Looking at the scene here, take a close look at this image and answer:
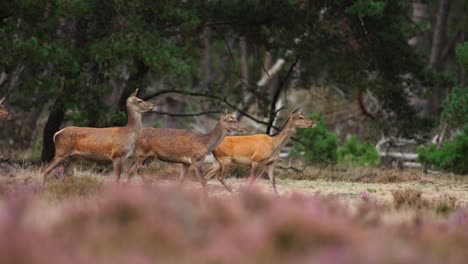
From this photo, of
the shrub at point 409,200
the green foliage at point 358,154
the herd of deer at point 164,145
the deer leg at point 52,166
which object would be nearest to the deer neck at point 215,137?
the herd of deer at point 164,145

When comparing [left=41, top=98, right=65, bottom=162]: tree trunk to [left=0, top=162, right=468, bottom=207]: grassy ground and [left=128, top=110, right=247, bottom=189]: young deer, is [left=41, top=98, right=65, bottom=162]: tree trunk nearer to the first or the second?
[left=0, top=162, right=468, bottom=207]: grassy ground

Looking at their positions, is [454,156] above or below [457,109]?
below

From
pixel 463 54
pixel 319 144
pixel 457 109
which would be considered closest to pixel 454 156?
pixel 319 144

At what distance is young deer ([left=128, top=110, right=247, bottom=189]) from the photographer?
16.0m

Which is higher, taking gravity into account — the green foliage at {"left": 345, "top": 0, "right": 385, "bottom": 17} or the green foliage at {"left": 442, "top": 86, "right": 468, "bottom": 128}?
the green foliage at {"left": 345, "top": 0, "right": 385, "bottom": 17}

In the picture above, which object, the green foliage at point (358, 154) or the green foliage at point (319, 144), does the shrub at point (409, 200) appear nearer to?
the green foliage at point (319, 144)

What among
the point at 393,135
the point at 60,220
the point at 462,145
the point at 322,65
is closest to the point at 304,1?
the point at 322,65

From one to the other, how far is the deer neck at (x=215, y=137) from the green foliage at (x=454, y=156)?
8729 millimetres

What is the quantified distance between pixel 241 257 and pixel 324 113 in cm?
2987

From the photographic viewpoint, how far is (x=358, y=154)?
27.2 meters

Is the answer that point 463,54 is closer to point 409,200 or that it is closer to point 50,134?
point 409,200

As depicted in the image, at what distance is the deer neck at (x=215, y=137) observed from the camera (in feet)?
53.0

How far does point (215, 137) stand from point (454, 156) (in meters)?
9.39

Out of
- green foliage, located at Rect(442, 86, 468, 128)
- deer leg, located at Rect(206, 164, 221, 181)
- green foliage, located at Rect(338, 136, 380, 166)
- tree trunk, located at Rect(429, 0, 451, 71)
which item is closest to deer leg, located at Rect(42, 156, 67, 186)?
deer leg, located at Rect(206, 164, 221, 181)
